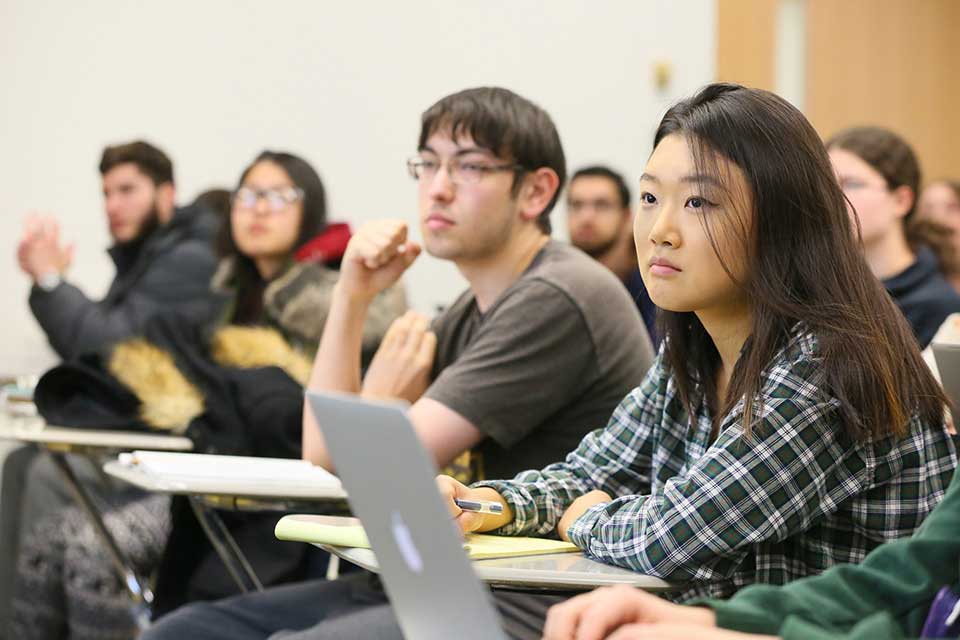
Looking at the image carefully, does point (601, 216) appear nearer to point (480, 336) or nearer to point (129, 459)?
point (480, 336)

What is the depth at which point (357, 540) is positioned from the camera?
148 cm

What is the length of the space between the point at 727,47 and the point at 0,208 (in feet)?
9.51

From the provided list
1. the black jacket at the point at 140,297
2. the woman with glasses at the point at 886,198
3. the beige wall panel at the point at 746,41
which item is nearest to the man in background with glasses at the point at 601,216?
the beige wall panel at the point at 746,41

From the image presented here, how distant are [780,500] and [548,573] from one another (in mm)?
272

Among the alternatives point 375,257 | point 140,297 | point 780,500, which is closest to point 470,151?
point 375,257

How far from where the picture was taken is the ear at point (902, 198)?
11.2 ft

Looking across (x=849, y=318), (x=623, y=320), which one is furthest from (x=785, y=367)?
(x=623, y=320)

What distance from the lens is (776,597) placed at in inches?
45.1

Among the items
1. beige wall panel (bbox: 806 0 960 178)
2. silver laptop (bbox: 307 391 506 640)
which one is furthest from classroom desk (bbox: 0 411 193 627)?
beige wall panel (bbox: 806 0 960 178)

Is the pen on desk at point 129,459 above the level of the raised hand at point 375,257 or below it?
below

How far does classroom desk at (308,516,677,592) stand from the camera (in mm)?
1376

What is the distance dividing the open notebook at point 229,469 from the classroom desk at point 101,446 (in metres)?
0.50

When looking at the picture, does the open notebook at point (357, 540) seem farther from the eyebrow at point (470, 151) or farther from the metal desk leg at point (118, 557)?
the metal desk leg at point (118, 557)

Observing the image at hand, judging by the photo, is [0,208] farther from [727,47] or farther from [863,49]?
[863,49]
